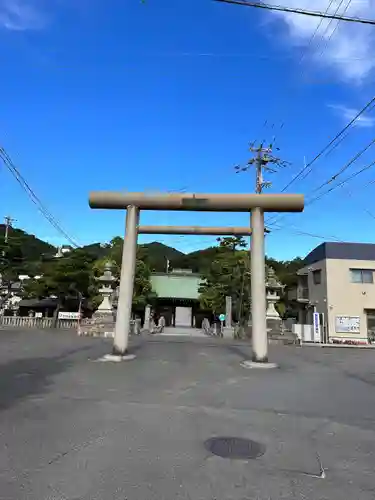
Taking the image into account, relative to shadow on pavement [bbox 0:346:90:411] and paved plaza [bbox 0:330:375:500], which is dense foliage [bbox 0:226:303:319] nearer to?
shadow on pavement [bbox 0:346:90:411]

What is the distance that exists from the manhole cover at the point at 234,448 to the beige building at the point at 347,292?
2621 cm

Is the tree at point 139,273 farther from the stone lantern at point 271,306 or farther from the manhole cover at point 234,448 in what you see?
the manhole cover at point 234,448

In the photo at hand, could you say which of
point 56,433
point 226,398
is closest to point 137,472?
point 56,433

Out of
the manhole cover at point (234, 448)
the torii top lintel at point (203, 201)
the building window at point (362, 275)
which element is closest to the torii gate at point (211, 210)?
the torii top lintel at point (203, 201)

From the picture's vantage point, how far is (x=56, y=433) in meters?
4.18

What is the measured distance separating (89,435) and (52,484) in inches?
44.6

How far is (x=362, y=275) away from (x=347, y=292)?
1.87m

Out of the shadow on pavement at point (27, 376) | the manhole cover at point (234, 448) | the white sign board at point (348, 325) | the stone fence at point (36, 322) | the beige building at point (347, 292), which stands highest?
the beige building at point (347, 292)

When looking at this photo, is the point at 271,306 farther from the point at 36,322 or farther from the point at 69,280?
the point at 36,322

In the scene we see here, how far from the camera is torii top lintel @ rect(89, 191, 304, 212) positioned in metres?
10.2

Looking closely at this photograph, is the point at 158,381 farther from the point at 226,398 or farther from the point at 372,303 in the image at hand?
the point at 372,303

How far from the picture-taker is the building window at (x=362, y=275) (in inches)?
1186

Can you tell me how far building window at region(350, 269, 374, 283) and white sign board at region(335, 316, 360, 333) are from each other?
2977 mm

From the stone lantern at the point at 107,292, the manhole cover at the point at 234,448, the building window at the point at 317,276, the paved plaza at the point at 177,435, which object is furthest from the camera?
the building window at the point at 317,276
